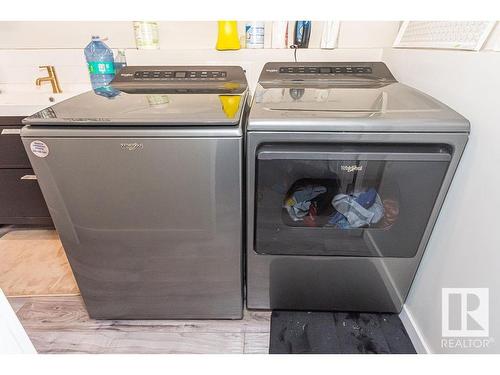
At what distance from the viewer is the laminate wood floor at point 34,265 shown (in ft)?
4.67

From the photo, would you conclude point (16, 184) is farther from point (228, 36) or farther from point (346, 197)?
point (346, 197)

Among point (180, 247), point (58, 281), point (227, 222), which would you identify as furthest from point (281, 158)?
point (58, 281)

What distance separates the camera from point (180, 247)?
3.41 feet

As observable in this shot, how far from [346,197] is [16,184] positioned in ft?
5.77

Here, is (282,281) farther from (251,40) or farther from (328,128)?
(251,40)

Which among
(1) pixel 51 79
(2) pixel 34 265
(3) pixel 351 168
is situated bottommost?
(2) pixel 34 265

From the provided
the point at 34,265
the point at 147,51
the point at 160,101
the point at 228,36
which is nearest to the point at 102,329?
the point at 34,265

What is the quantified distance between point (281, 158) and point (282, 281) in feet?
1.91

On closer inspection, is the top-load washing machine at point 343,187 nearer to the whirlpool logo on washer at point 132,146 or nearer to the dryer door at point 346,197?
the dryer door at point 346,197

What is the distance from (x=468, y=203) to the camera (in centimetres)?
86

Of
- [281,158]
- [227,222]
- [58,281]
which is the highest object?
[281,158]
